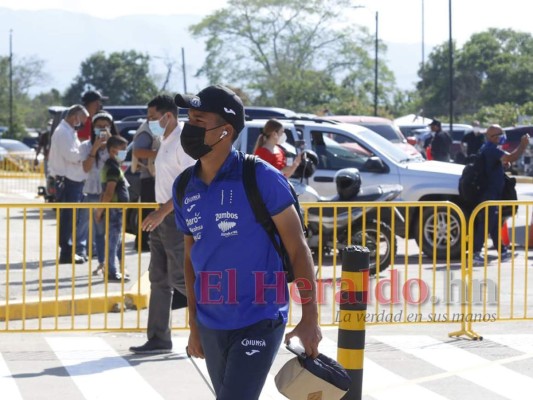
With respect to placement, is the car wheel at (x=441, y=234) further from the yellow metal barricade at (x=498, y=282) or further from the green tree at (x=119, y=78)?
the green tree at (x=119, y=78)

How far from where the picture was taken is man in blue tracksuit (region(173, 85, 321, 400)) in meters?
4.93

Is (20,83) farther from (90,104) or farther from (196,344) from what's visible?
(196,344)

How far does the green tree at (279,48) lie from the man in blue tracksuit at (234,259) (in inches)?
2678

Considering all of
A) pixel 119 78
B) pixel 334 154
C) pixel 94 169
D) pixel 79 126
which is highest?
pixel 119 78

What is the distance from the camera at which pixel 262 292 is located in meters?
5.02

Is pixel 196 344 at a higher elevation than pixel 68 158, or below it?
below

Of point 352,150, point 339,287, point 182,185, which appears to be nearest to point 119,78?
point 352,150

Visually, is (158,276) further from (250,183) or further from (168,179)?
(250,183)

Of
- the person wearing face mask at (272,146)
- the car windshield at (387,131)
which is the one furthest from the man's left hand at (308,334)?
the car windshield at (387,131)

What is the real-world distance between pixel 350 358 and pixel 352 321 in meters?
0.21

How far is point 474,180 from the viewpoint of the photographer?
14.3 meters

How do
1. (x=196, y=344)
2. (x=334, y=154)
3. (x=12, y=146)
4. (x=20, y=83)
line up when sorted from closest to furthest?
(x=196, y=344), (x=334, y=154), (x=12, y=146), (x=20, y=83)

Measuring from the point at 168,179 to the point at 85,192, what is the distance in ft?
17.1

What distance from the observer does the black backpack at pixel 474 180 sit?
1425 centimetres
